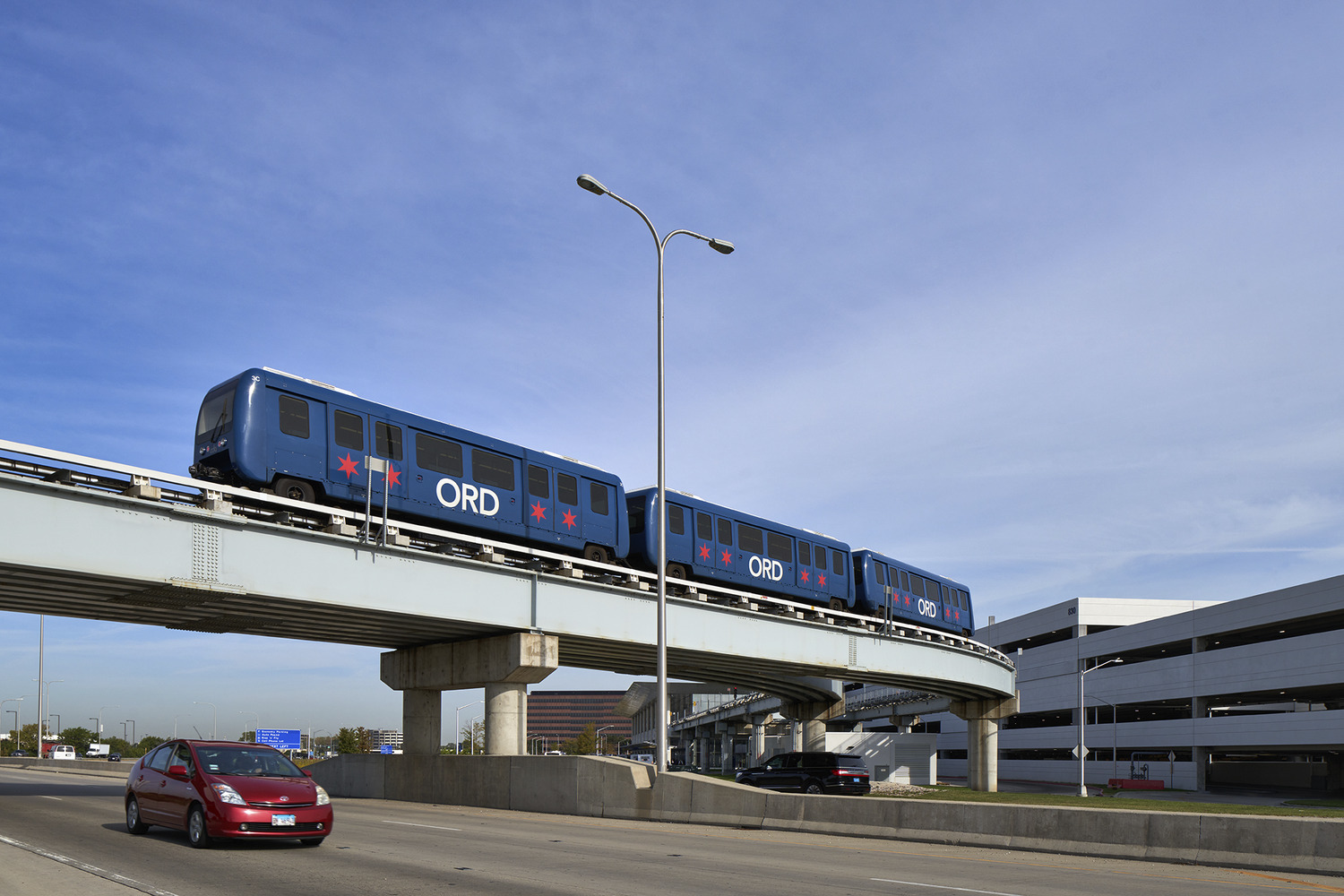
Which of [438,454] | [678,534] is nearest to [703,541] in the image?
[678,534]

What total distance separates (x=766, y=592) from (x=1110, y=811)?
85.9 feet

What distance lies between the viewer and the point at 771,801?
21.1 m

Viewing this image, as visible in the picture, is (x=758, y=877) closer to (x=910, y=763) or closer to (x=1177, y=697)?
(x=910, y=763)

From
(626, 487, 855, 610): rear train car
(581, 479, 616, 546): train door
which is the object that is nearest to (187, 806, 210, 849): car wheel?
(581, 479, 616, 546): train door

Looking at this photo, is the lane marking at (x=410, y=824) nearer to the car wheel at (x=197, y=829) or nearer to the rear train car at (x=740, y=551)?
the car wheel at (x=197, y=829)

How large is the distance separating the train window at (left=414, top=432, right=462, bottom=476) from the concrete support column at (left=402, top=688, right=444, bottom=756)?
373 inches

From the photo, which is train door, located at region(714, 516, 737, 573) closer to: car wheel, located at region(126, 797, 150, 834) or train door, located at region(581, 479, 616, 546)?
train door, located at region(581, 479, 616, 546)

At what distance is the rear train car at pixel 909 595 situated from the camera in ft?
153

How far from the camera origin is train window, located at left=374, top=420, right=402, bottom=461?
87.4 feet

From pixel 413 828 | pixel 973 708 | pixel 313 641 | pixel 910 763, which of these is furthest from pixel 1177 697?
pixel 413 828

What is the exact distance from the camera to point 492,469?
29641mm

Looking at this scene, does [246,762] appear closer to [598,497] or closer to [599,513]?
[599,513]

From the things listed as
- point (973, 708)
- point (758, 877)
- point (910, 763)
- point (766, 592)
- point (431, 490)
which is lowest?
point (910, 763)

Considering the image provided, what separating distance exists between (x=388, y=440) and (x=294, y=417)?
2.59m
